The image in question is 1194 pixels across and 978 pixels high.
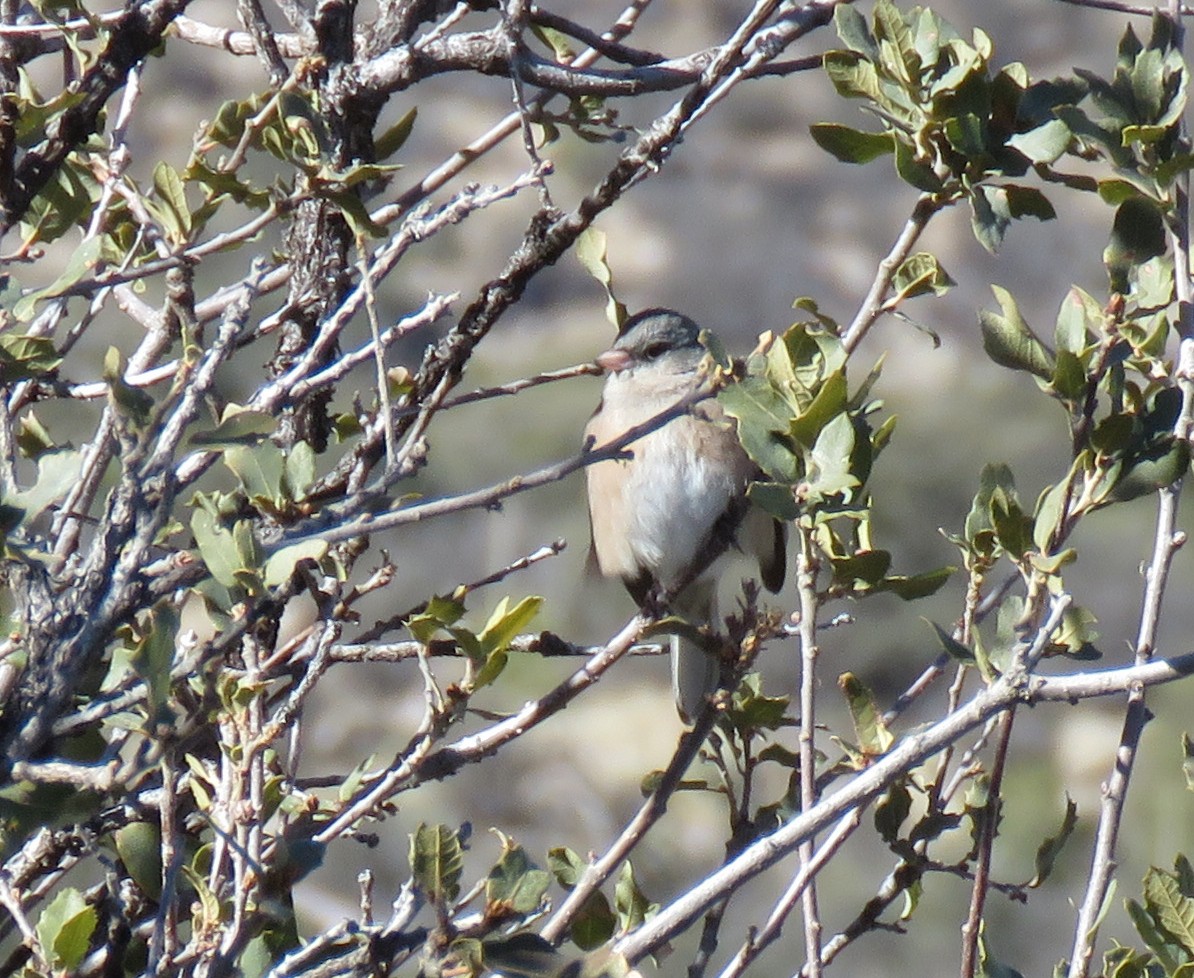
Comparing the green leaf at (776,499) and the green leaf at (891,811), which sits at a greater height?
the green leaf at (776,499)

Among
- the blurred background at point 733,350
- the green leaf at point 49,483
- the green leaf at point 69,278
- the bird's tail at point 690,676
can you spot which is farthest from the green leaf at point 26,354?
the blurred background at point 733,350

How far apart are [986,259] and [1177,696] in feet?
13.1

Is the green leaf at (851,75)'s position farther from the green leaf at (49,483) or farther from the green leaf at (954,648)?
the green leaf at (49,483)

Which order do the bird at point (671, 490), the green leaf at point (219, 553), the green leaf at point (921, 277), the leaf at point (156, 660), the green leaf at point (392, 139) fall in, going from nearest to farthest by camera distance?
1. the leaf at point (156, 660)
2. the green leaf at point (219, 553)
3. the green leaf at point (921, 277)
4. the green leaf at point (392, 139)
5. the bird at point (671, 490)

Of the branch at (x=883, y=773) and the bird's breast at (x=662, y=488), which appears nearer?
the branch at (x=883, y=773)

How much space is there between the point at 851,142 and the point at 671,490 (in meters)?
1.82

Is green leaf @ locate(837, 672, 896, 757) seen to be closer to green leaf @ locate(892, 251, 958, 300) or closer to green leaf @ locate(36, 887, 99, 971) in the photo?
green leaf @ locate(892, 251, 958, 300)

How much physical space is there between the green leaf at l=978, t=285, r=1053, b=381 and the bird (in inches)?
62.2

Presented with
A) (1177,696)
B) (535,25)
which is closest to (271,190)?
(535,25)

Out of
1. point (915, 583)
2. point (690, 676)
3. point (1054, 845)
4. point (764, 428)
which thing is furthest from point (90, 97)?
point (690, 676)

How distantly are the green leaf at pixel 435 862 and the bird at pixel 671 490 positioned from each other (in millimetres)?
1768

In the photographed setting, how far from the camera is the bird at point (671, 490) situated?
11.4ft

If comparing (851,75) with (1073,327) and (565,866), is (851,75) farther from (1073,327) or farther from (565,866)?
(565,866)

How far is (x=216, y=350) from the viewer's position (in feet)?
4.93
